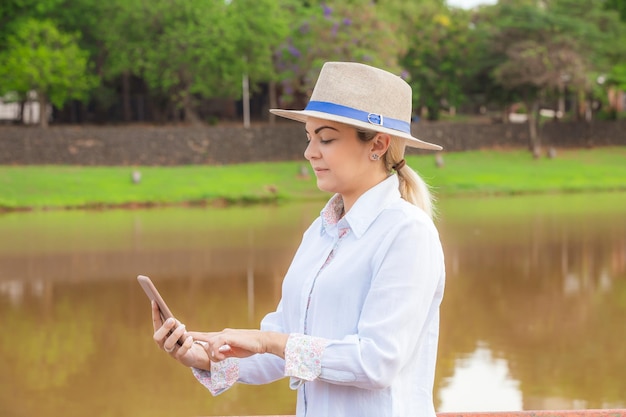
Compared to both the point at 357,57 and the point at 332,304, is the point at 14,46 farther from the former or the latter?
the point at 332,304

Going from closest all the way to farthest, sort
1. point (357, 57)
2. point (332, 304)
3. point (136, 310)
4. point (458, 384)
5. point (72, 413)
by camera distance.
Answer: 1. point (332, 304)
2. point (72, 413)
3. point (458, 384)
4. point (136, 310)
5. point (357, 57)

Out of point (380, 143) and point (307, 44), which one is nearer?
point (380, 143)

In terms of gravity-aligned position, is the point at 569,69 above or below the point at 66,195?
above

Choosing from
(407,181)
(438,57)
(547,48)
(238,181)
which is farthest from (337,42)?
(407,181)

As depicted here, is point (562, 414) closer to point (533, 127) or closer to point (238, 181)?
point (238, 181)

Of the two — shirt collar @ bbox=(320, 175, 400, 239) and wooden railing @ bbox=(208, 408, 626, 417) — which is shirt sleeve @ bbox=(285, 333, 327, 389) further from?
wooden railing @ bbox=(208, 408, 626, 417)

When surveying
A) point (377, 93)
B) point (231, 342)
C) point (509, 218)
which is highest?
point (377, 93)

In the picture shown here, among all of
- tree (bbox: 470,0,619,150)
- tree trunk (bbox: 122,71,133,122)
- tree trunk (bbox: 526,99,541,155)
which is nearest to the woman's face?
tree (bbox: 470,0,619,150)

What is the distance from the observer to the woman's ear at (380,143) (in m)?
2.52

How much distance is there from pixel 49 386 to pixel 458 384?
3.01m

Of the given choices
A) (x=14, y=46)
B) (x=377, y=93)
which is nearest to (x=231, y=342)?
(x=377, y=93)

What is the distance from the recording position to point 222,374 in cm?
268

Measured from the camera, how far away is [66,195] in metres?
23.3

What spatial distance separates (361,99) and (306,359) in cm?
61
